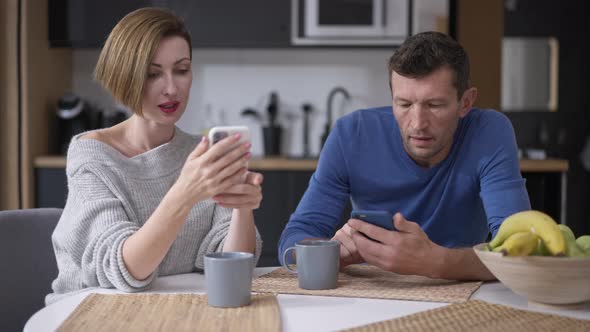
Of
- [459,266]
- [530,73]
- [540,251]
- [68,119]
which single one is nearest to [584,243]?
[540,251]

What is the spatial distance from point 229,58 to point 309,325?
3266 millimetres

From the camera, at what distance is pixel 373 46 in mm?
4023

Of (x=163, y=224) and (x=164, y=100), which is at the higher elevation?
(x=164, y=100)

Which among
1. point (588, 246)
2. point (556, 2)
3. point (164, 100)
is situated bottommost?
point (588, 246)

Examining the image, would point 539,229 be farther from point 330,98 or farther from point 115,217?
point 330,98

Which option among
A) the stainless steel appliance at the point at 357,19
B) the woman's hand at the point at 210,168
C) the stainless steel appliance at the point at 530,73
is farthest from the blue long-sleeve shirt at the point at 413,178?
the stainless steel appliance at the point at 530,73

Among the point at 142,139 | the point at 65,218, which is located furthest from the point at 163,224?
the point at 142,139

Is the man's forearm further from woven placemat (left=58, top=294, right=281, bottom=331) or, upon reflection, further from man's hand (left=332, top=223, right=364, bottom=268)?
woven placemat (left=58, top=294, right=281, bottom=331)

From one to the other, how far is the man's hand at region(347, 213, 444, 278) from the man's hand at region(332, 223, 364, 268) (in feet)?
0.26

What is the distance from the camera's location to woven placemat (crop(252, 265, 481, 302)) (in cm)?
A: 140

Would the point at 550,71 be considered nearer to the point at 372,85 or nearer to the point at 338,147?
the point at 372,85

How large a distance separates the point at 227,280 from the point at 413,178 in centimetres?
77

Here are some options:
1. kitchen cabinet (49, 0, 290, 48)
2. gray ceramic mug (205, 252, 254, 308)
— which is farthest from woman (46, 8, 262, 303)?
kitchen cabinet (49, 0, 290, 48)

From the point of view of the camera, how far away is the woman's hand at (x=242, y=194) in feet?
4.88
